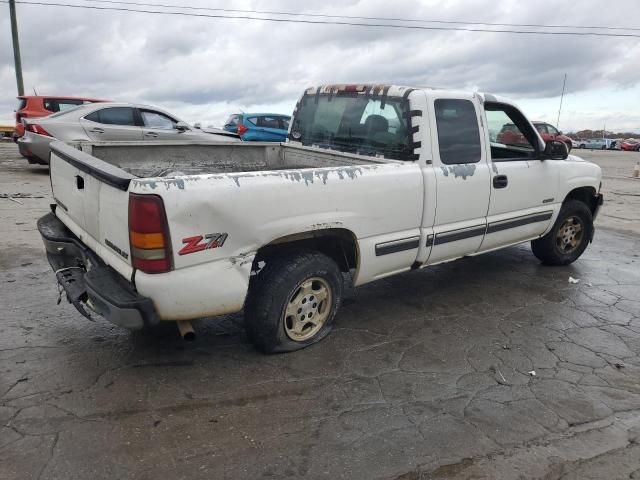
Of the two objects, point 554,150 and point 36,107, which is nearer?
point 554,150

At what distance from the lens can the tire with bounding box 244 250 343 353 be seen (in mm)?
3273

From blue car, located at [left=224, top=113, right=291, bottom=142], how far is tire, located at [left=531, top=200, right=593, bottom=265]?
10.7m

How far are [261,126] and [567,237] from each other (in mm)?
11376

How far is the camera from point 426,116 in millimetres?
3896

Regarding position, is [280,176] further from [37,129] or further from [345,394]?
[37,129]

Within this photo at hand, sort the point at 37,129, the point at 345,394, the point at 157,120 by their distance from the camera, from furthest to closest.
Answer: the point at 157,120 → the point at 37,129 → the point at 345,394

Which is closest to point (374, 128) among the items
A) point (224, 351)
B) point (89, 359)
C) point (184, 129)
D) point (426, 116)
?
point (426, 116)

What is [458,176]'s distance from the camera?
4.04 meters

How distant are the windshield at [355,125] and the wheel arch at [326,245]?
83 cm

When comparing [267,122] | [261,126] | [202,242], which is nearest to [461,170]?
[202,242]

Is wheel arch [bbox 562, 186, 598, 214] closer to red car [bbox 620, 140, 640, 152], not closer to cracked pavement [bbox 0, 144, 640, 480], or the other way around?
cracked pavement [bbox 0, 144, 640, 480]

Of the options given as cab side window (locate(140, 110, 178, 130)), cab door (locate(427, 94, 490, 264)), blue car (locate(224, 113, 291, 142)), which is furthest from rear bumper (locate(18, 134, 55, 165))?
cab door (locate(427, 94, 490, 264))

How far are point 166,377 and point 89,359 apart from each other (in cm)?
59

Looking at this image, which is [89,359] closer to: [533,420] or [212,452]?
[212,452]
